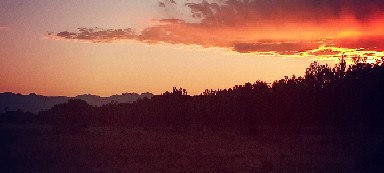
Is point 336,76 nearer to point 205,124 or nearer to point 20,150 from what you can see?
point 205,124

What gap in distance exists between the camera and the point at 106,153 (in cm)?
4434

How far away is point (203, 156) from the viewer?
41.3 metres

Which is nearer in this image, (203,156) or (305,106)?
(203,156)

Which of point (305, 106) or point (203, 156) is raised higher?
point (305, 106)

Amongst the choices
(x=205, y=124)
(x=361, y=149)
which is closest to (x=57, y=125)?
(x=205, y=124)

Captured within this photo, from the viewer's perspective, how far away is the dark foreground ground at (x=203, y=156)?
113ft

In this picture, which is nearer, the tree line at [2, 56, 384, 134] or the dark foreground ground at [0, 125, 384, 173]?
the dark foreground ground at [0, 125, 384, 173]

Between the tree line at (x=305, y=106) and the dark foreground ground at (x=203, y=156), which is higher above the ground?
the tree line at (x=305, y=106)

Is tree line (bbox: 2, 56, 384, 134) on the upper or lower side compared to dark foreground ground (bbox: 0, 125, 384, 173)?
upper

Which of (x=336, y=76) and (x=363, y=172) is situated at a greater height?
(x=336, y=76)

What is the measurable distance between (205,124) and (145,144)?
35050mm

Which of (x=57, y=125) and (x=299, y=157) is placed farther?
(x=57, y=125)

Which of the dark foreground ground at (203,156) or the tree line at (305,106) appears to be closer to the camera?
the dark foreground ground at (203,156)

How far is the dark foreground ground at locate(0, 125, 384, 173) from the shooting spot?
34469 mm
